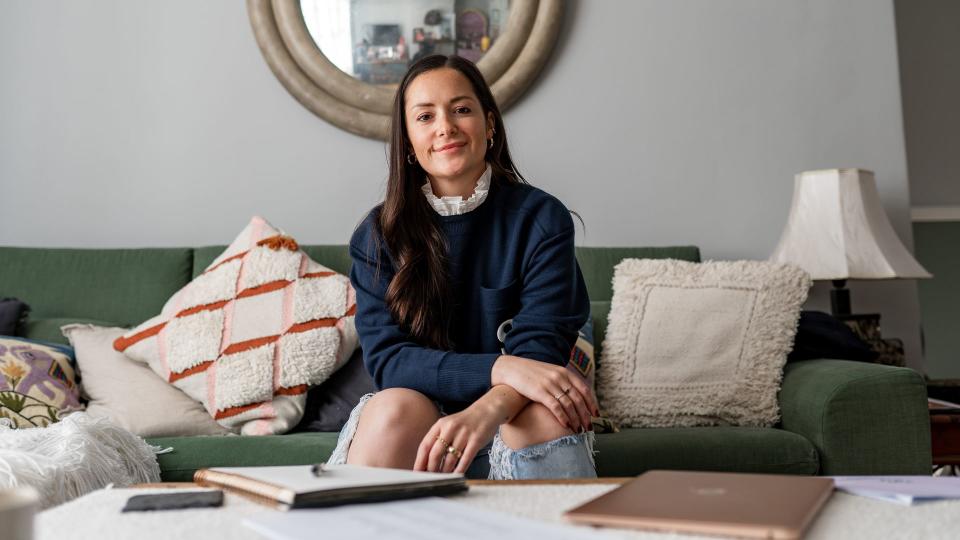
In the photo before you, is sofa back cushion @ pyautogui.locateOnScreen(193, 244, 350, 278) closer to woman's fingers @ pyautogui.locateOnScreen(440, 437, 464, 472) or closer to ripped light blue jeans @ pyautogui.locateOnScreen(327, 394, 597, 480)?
→ ripped light blue jeans @ pyautogui.locateOnScreen(327, 394, 597, 480)

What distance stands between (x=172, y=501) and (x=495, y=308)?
2.51 ft

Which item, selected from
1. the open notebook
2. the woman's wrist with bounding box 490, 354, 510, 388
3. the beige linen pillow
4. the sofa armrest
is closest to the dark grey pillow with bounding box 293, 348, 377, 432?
the beige linen pillow

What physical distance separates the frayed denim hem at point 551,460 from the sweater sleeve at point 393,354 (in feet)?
0.39

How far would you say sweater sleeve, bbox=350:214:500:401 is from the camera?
4.46 ft

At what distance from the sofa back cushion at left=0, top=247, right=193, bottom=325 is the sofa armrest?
1573 millimetres

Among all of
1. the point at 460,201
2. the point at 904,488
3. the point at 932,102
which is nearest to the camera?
the point at 904,488

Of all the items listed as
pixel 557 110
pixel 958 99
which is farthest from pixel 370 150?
pixel 958 99

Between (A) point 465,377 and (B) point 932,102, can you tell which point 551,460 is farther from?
(B) point 932,102

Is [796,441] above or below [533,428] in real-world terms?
below

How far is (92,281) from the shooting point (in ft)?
7.50

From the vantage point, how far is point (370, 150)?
263cm

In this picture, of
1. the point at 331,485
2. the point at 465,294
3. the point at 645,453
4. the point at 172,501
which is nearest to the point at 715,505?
the point at 331,485

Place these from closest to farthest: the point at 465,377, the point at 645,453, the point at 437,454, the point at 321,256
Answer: the point at 437,454
the point at 465,377
the point at 645,453
the point at 321,256

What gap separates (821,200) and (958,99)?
1.50m
